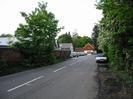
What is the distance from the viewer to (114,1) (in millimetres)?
14367

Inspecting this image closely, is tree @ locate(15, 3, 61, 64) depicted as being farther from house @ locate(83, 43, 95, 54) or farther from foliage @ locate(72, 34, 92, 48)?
foliage @ locate(72, 34, 92, 48)

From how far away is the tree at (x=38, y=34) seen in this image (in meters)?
37.0

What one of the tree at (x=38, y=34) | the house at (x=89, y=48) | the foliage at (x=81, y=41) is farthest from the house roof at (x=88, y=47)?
the tree at (x=38, y=34)

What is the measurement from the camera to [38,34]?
3941 centimetres

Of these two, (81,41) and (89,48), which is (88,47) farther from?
(81,41)

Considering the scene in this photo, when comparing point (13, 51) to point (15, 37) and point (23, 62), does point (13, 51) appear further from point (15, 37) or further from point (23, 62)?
point (15, 37)

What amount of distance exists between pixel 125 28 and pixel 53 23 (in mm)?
26823

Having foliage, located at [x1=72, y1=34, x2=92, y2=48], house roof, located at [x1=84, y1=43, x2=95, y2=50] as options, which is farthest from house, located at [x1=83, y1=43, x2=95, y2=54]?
foliage, located at [x1=72, y1=34, x2=92, y2=48]

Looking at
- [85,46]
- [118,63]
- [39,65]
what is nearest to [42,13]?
[39,65]

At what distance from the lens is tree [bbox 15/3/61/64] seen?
3703 centimetres

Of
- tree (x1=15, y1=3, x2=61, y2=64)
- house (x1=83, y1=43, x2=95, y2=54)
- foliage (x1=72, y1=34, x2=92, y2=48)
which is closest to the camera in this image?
tree (x1=15, y1=3, x2=61, y2=64)

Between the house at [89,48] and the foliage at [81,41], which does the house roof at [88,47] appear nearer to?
the house at [89,48]

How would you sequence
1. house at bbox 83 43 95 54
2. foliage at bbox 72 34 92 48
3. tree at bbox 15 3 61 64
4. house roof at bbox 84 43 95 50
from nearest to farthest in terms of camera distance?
tree at bbox 15 3 61 64, house at bbox 83 43 95 54, house roof at bbox 84 43 95 50, foliage at bbox 72 34 92 48

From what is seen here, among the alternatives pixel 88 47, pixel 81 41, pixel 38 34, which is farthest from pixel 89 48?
pixel 38 34
